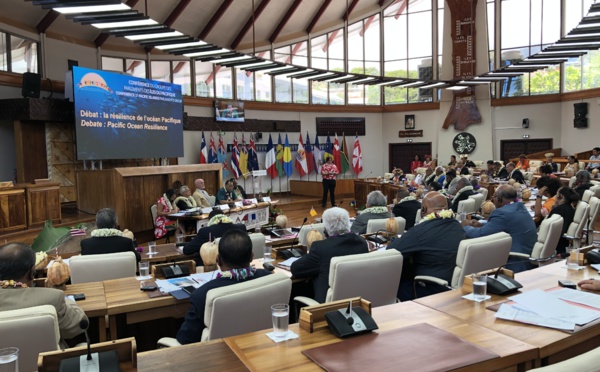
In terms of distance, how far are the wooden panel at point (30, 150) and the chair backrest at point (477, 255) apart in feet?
30.9

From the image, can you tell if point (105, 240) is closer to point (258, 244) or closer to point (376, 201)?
point (258, 244)

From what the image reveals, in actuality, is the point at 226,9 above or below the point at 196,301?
above

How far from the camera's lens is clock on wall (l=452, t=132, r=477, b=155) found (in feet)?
59.2

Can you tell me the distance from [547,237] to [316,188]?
1178 centimetres

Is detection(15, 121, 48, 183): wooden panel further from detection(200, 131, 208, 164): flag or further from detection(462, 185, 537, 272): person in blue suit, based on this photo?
detection(462, 185, 537, 272): person in blue suit

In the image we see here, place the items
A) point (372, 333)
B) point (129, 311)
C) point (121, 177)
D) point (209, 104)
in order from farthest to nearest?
point (209, 104) → point (121, 177) → point (129, 311) → point (372, 333)

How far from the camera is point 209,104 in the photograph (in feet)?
50.2

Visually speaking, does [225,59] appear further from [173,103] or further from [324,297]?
[324,297]

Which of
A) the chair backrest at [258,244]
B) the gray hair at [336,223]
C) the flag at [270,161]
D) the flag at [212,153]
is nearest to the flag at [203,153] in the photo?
the flag at [212,153]

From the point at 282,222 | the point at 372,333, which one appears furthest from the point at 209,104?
the point at 372,333

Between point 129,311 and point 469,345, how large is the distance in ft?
6.34

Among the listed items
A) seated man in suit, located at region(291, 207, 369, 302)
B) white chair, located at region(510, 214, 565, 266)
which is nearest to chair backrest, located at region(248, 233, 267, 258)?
seated man in suit, located at region(291, 207, 369, 302)

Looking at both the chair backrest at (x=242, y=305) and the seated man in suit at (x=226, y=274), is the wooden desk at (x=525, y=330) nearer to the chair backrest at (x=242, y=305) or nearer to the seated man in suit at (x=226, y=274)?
the chair backrest at (x=242, y=305)

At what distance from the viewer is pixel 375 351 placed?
1.85 m
